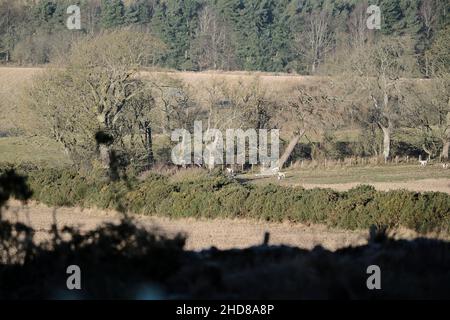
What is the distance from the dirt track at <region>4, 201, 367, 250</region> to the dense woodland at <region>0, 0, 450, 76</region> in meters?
53.2

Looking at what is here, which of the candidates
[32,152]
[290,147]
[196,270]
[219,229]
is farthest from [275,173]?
[196,270]

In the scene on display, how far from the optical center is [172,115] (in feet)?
146

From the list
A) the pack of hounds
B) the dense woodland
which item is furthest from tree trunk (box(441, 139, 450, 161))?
the dense woodland

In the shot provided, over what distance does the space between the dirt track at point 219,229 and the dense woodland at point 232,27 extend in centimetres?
5318

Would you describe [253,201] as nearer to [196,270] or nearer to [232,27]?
[196,270]

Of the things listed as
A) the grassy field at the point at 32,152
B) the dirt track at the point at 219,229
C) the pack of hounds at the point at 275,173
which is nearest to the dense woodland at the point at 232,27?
the grassy field at the point at 32,152

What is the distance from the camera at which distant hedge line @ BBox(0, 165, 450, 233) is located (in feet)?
69.6

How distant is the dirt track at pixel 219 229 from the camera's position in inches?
718

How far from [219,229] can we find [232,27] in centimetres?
7706

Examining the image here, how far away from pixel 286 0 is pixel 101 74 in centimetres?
7400

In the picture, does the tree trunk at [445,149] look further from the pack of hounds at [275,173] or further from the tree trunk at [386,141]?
the pack of hounds at [275,173]

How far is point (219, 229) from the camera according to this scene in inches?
872

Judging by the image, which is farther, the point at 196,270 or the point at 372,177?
the point at 372,177

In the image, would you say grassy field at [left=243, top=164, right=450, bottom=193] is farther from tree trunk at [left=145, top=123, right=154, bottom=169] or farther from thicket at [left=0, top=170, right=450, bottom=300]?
thicket at [left=0, top=170, right=450, bottom=300]
